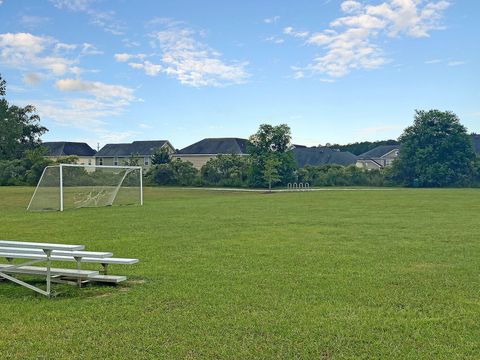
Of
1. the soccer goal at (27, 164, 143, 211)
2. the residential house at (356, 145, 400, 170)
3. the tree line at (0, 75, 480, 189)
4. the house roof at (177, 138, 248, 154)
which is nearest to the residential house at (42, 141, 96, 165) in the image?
the house roof at (177, 138, 248, 154)

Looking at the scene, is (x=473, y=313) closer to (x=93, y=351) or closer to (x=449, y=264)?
(x=449, y=264)

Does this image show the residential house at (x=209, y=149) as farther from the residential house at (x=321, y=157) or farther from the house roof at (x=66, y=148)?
the house roof at (x=66, y=148)

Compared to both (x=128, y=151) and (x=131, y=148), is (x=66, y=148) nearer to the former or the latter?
(x=128, y=151)

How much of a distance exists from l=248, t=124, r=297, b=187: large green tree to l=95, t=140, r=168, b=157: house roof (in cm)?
2644

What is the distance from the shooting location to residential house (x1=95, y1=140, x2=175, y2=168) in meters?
79.8

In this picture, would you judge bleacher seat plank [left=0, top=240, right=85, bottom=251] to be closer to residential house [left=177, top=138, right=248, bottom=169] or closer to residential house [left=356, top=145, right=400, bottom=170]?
residential house [left=177, top=138, right=248, bottom=169]

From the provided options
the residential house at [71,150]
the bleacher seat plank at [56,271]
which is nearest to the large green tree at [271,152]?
the residential house at [71,150]

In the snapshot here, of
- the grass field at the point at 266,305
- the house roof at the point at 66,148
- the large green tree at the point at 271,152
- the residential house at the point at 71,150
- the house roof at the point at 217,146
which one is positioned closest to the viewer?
the grass field at the point at 266,305

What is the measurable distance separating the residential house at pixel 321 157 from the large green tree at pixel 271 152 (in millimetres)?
21033

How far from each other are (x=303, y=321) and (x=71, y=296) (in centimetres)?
296

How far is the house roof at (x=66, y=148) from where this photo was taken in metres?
86.0

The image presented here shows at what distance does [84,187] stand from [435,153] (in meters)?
45.9

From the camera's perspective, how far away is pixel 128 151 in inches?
3248

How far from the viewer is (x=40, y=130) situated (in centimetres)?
8050
